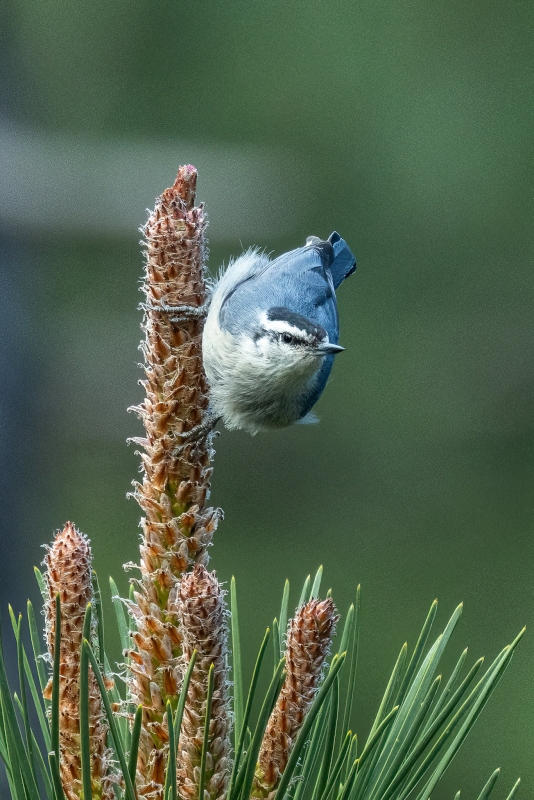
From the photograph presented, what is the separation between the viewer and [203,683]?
0.34 metres

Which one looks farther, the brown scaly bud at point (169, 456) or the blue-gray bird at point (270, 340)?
the blue-gray bird at point (270, 340)

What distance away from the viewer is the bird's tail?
3.66ft

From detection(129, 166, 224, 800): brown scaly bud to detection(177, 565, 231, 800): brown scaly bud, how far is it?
2 centimetres

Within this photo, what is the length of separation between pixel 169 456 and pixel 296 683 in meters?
0.12

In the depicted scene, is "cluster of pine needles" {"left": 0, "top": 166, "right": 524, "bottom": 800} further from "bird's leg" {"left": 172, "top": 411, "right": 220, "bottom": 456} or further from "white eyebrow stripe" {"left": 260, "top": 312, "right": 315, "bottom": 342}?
"white eyebrow stripe" {"left": 260, "top": 312, "right": 315, "bottom": 342}

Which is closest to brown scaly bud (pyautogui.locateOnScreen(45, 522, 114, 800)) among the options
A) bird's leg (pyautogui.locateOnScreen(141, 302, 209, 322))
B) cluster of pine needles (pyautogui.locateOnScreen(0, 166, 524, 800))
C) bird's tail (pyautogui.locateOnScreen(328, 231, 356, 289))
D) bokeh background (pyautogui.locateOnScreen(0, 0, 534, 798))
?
cluster of pine needles (pyautogui.locateOnScreen(0, 166, 524, 800))

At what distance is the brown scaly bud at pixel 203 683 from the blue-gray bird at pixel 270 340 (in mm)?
479

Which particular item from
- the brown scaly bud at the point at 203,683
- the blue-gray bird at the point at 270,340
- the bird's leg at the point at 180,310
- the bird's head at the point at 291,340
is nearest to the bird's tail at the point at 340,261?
the blue-gray bird at the point at 270,340

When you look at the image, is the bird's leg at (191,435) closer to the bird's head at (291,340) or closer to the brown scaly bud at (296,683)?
the brown scaly bud at (296,683)

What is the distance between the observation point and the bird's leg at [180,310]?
0.40m

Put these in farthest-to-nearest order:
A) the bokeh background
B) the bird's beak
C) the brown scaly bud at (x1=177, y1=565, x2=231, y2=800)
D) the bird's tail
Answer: the bokeh background → the bird's tail → the bird's beak → the brown scaly bud at (x1=177, y1=565, x2=231, y2=800)

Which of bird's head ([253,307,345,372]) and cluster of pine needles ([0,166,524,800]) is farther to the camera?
bird's head ([253,307,345,372])

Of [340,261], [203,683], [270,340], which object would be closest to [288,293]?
[270,340]

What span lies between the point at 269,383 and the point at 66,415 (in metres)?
0.92
